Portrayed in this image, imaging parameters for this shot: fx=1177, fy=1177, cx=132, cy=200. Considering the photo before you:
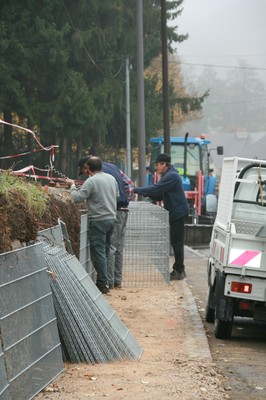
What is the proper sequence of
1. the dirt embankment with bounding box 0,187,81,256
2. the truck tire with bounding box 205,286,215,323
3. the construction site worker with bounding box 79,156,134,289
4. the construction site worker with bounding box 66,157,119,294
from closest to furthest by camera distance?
the dirt embankment with bounding box 0,187,81,256
the truck tire with bounding box 205,286,215,323
the construction site worker with bounding box 66,157,119,294
the construction site worker with bounding box 79,156,134,289

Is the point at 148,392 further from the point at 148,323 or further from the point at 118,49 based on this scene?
the point at 118,49

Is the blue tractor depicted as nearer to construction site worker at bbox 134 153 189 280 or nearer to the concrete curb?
construction site worker at bbox 134 153 189 280

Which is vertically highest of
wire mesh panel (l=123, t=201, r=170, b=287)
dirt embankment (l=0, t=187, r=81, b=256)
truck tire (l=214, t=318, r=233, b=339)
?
dirt embankment (l=0, t=187, r=81, b=256)

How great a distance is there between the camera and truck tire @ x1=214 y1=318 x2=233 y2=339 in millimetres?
12329

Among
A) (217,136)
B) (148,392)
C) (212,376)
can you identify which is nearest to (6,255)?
(148,392)

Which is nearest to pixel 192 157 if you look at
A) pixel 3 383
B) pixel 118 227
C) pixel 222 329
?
pixel 118 227

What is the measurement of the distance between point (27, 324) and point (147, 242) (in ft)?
30.9

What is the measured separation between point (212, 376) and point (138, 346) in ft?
3.78

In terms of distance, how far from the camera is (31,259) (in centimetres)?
884

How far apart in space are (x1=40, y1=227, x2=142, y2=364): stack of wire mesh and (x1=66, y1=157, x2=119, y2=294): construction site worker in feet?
15.8

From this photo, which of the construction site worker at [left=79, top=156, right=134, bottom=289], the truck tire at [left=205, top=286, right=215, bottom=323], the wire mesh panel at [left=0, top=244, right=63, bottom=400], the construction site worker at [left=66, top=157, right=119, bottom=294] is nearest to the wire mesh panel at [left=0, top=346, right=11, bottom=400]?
the wire mesh panel at [left=0, top=244, right=63, bottom=400]

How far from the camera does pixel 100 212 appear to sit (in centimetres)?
1505

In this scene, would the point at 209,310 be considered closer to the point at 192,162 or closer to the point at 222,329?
the point at 222,329

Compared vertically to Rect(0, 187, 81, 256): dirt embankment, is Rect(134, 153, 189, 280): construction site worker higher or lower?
lower
